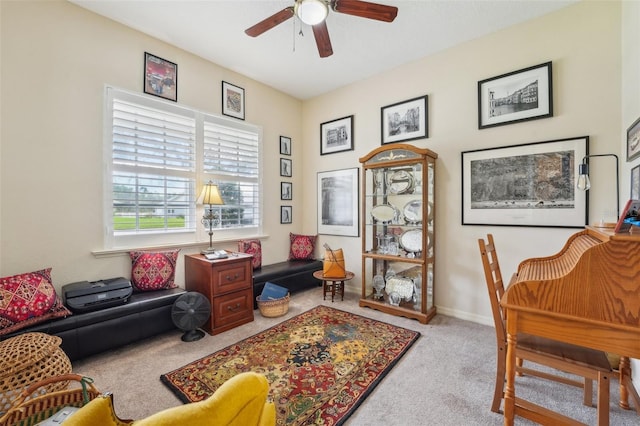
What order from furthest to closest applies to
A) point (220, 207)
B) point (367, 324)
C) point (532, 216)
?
point (220, 207) < point (367, 324) < point (532, 216)

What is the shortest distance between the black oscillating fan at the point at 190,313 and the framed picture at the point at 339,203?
223 cm

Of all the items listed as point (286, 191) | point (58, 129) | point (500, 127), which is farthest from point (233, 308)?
point (500, 127)

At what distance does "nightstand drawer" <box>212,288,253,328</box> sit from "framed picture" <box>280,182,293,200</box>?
176cm

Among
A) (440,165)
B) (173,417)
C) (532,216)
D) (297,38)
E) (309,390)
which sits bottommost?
(309,390)

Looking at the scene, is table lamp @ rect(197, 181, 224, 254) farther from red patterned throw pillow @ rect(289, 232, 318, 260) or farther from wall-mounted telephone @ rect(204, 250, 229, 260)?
red patterned throw pillow @ rect(289, 232, 318, 260)

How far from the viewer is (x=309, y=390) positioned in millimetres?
1839

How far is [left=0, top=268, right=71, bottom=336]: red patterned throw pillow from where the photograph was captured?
187cm

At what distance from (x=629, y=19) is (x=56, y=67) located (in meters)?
4.76

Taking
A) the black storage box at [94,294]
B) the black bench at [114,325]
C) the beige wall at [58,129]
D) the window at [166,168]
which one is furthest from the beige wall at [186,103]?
the black bench at [114,325]

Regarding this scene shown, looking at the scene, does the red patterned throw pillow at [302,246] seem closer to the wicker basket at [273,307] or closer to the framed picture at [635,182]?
the wicker basket at [273,307]

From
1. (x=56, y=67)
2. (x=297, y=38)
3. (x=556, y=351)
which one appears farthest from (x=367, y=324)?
(x=56, y=67)

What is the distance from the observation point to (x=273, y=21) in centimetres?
216

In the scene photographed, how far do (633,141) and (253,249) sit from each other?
377 centimetres

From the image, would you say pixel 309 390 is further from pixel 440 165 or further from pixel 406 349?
pixel 440 165
